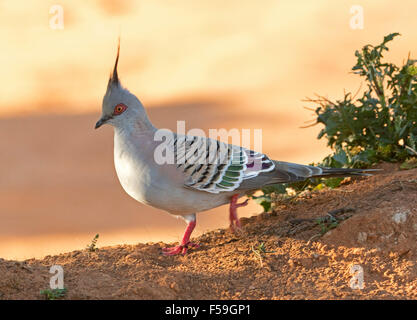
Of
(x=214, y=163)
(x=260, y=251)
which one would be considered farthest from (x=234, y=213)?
(x=260, y=251)

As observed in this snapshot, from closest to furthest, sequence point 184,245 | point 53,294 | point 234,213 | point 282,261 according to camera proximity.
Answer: point 53,294 < point 282,261 < point 184,245 < point 234,213

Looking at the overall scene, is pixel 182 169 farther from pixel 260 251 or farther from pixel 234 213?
pixel 260 251

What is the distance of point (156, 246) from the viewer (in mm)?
5125

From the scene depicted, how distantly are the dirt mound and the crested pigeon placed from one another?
258 mm

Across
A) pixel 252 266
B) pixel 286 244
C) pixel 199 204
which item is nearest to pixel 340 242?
pixel 286 244

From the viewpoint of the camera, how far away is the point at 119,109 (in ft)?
16.1

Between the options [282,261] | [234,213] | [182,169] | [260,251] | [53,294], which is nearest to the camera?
[53,294]

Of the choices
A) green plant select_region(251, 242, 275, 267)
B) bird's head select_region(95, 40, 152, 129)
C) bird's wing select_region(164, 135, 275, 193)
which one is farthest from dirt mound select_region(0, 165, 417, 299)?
bird's head select_region(95, 40, 152, 129)

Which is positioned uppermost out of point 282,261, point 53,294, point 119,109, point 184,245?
point 119,109

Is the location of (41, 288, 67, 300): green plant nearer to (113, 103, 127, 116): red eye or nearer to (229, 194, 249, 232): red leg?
(113, 103, 127, 116): red eye

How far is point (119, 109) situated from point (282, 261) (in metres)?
1.68

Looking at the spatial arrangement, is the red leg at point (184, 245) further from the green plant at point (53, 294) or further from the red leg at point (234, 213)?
the green plant at point (53, 294)

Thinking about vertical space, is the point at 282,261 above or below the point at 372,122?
below
